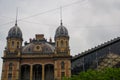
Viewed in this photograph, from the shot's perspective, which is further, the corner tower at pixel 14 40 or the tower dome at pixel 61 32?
the tower dome at pixel 61 32

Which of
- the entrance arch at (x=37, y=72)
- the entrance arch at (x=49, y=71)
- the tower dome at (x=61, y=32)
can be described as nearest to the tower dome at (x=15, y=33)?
the entrance arch at (x=37, y=72)

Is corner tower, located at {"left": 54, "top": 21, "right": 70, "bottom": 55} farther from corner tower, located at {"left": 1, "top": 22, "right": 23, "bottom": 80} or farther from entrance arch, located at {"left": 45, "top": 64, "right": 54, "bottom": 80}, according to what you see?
corner tower, located at {"left": 1, "top": 22, "right": 23, "bottom": 80}

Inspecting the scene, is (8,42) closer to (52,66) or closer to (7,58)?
(7,58)

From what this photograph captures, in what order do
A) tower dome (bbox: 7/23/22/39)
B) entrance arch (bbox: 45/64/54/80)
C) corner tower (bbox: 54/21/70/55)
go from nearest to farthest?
corner tower (bbox: 54/21/70/55)
entrance arch (bbox: 45/64/54/80)
tower dome (bbox: 7/23/22/39)

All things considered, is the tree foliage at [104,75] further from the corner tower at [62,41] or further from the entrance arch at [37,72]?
the entrance arch at [37,72]

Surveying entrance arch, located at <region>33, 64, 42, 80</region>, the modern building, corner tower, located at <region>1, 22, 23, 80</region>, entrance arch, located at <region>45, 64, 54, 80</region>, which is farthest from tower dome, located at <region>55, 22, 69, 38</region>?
corner tower, located at <region>1, 22, 23, 80</region>

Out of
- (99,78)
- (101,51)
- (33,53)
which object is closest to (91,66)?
(101,51)

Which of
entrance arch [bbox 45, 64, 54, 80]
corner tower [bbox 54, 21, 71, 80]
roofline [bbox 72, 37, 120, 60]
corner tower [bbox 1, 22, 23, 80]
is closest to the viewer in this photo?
roofline [bbox 72, 37, 120, 60]

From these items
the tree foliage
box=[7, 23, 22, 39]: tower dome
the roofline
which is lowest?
the tree foliage

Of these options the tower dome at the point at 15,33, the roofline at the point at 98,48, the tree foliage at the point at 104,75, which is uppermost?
the tower dome at the point at 15,33

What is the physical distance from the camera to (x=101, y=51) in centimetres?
7944

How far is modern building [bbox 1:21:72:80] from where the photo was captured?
79.4m

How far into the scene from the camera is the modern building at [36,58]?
79.4 meters

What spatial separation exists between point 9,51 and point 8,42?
3.19 m
